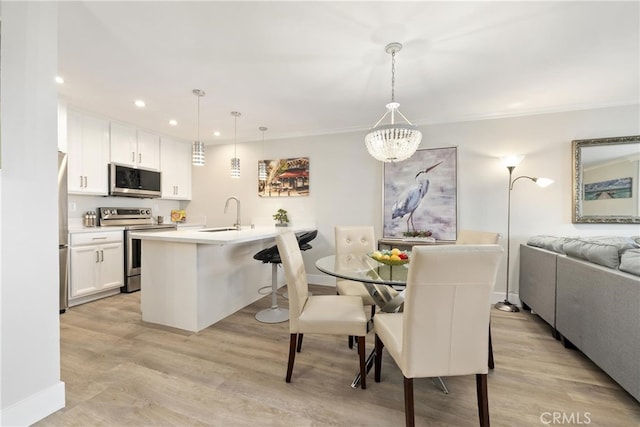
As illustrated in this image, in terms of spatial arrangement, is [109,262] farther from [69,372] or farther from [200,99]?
[200,99]

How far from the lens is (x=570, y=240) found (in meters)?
2.41

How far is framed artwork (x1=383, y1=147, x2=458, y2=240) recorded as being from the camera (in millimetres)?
→ 3594

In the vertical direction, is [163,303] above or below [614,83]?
below

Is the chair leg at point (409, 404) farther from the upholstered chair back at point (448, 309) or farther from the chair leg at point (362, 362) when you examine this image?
the chair leg at point (362, 362)

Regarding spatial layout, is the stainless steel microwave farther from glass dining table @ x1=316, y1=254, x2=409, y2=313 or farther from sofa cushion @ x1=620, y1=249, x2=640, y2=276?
sofa cushion @ x1=620, y1=249, x2=640, y2=276

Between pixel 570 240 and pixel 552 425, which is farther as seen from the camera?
pixel 570 240

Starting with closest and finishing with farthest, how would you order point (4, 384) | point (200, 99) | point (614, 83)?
1. point (4, 384)
2. point (614, 83)
3. point (200, 99)

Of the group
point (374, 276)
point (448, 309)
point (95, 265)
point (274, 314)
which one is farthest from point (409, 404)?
point (95, 265)

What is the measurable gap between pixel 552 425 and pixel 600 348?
0.76 m

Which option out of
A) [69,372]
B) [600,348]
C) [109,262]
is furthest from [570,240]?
[109,262]

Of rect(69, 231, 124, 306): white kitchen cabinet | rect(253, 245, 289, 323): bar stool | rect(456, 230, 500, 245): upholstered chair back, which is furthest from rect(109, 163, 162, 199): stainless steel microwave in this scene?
rect(456, 230, 500, 245): upholstered chair back

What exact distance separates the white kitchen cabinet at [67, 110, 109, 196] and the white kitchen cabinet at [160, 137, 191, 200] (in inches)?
34.2

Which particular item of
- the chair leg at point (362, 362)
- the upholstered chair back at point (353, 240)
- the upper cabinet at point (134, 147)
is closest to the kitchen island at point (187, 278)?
the upholstered chair back at point (353, 240)

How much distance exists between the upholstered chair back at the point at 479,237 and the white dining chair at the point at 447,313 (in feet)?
3.50
